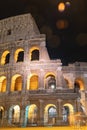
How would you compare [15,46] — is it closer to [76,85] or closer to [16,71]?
[16,71]

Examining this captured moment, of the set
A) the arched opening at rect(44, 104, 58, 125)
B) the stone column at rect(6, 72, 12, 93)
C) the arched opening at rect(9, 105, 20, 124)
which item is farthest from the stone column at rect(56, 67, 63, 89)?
the arched opening at rect(9, 105, 20, 124)

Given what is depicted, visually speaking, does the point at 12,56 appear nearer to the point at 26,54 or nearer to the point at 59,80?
the point at 26,54

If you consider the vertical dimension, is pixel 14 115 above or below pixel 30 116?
above

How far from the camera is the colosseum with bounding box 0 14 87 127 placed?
28672 mm

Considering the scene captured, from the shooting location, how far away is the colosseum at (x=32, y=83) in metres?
28.7

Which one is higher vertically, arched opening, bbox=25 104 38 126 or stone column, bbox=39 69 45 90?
stone column, bbox=39 69 45 90

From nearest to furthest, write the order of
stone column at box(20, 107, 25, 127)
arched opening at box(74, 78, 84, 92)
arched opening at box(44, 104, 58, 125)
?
stone column at box(20, 107, 25, 127), arched opening at box(44, 104, 58, 125), arched opening at box(74, 78, 84, 92)

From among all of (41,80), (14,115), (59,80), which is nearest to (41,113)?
(41,80)

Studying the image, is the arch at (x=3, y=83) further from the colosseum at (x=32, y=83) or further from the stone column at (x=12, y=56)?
the stone column at (x=12, y=56)

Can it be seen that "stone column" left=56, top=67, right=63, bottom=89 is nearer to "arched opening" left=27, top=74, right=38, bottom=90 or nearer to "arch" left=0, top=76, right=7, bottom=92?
"arched opening" left=27, top=74, right=38, bottom=90

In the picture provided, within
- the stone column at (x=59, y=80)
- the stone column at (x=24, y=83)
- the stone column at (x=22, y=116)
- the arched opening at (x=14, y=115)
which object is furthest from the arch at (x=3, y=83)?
the stone column at (x=59, y=80)

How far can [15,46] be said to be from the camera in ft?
110

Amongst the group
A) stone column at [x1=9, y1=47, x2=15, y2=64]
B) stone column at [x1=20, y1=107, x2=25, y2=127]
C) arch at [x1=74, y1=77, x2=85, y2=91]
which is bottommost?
stone column at [x1=20, y1=107, x2=25, y2=127]

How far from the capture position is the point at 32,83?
3319 centimetres
